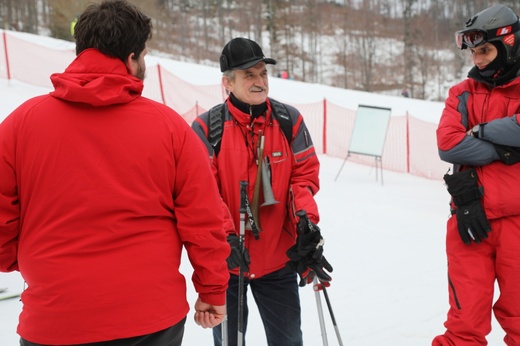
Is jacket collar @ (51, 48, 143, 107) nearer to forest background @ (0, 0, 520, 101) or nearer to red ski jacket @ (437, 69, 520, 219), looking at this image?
red ski jacket @ (437, 69, 520, 219)

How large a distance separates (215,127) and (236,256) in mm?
652

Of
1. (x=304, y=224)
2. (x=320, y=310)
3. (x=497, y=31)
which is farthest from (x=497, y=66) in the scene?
(x=320, y=310)

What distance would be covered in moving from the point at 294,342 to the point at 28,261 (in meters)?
1.61

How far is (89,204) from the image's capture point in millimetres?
1600

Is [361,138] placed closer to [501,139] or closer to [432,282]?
[432,282]

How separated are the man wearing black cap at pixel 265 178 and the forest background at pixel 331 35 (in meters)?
47.1

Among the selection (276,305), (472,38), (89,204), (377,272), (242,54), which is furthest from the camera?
(377,272)

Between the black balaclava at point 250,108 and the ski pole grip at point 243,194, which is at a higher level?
the black balaclava at point 250,108

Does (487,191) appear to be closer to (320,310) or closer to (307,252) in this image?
(307,252)

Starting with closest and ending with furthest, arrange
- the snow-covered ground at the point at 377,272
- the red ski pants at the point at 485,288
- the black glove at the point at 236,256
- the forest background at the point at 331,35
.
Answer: the red ski pants at the point at 485,288, the black glove at the point at 236,256, the snow-covered ground at the point at 377,272, the forest background at the point at 331,35

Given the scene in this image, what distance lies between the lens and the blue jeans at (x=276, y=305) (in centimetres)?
284

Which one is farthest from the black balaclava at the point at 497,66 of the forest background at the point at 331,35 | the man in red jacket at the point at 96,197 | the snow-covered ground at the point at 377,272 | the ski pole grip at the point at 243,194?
the forest background at the point at 331,35

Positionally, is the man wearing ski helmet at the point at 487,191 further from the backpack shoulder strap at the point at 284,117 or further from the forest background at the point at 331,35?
the forest background at the point at 331,35

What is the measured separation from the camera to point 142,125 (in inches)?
65.7
